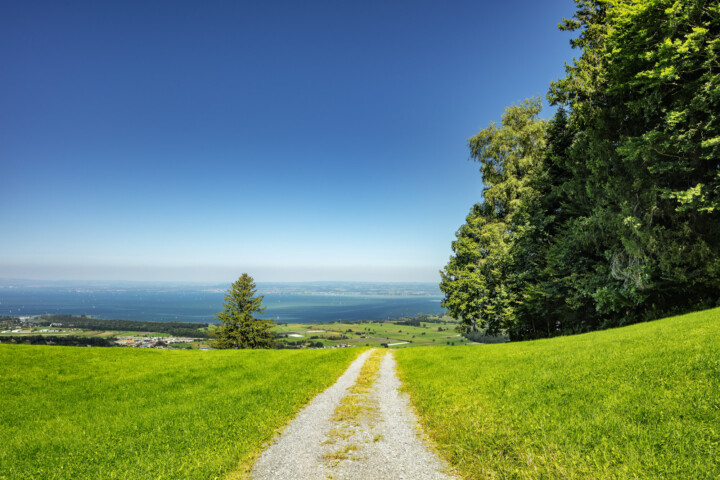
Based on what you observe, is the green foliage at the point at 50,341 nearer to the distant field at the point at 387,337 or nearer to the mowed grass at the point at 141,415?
the mowed grass at the point at 141,415

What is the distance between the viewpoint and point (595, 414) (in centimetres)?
531

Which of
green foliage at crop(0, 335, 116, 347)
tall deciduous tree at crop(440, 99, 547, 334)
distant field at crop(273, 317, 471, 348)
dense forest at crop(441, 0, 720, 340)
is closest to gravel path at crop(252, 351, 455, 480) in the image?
dense forest at crop(441, 0, 720, 340)

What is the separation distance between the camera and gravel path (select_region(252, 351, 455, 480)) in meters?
4.88

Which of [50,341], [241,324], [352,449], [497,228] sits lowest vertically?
[50,341]

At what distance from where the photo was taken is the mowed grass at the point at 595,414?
402 cm

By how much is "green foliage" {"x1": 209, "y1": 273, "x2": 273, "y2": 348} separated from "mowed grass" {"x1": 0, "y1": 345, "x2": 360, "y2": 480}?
18.6 meters

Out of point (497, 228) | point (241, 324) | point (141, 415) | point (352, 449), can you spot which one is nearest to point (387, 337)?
point (241, 324)

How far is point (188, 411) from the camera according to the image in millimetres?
7781

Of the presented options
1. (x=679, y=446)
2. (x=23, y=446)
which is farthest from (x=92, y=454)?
(x=679, y=446)

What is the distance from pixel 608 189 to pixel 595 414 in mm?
15291

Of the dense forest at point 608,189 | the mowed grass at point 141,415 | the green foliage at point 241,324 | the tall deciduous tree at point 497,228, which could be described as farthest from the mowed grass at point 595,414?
the green foliage at point 241,324

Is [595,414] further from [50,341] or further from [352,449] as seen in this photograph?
[50,341]

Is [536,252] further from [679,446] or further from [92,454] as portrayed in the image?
[92,454]

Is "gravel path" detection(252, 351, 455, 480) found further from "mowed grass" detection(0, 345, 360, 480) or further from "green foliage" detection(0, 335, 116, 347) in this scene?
"green foliage" detection(0, 335, 116, 347)
